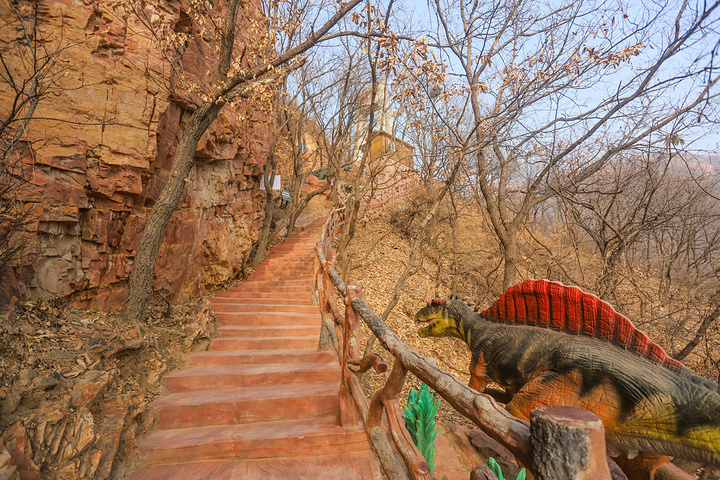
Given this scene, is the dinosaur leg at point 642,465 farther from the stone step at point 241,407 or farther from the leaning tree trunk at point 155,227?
the leaning tree trunk at point 155,227

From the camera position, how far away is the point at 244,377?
390cm

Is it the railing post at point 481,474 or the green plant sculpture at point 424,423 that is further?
the green plant sculpture at point 424,423

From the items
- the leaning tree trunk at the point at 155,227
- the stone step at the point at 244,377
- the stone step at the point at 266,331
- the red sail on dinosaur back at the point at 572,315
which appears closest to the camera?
the red sail on dinosaur back at the point at 572,315

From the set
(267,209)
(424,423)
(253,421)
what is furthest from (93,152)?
(267,209)

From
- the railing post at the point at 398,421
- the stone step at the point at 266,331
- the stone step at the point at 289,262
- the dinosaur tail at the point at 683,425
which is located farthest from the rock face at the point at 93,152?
the dinosaur tail at the point at 683,425

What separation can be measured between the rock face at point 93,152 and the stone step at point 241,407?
6.45 ft

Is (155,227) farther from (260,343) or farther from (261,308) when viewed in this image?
(261,308)

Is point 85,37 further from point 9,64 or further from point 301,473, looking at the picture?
point 301,473

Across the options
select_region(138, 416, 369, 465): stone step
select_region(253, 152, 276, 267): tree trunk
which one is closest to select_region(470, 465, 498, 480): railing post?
select_region(138, 416, 369, 465): stone step

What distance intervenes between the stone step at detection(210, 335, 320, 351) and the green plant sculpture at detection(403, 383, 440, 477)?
2.01 metres

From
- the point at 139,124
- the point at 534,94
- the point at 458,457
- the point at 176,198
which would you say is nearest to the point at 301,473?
the point at 458,457

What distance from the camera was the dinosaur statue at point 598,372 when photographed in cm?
187

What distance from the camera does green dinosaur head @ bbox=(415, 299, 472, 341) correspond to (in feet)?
11.3

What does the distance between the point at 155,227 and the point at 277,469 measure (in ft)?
11.4
